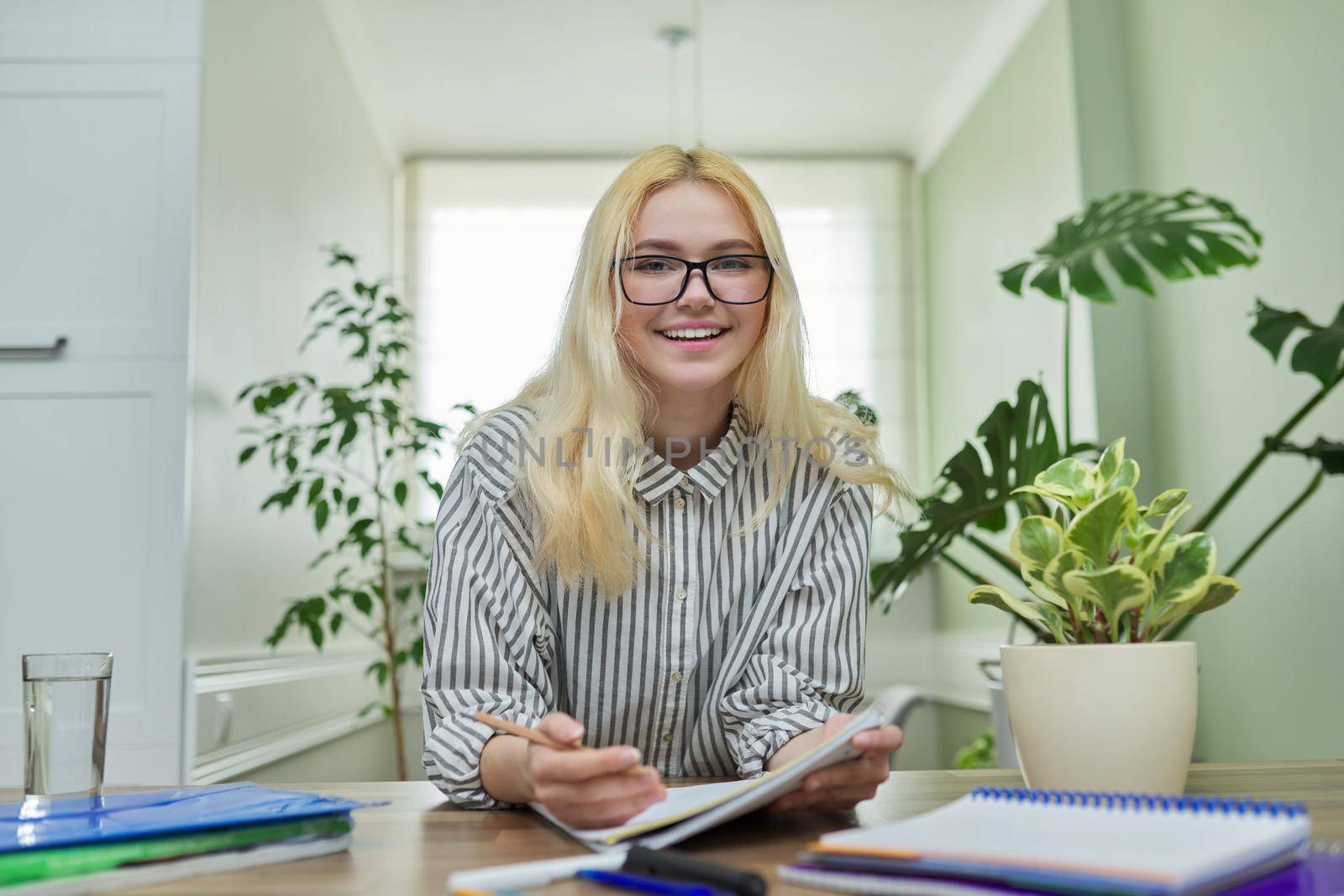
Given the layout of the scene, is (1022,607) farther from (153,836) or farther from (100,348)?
(100,348)

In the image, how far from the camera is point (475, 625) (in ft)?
3.67

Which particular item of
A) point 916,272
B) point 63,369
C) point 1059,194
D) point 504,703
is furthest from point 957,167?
point 504,703

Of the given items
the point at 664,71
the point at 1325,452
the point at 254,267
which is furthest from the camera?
the point at 664,71

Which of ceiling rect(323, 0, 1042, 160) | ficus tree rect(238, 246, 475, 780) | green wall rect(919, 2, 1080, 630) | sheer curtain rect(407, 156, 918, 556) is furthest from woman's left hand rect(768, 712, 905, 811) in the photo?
sheer curtain rect(407, 156, 918, 556)

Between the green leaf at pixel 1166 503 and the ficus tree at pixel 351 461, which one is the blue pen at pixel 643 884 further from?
the ficus tree at pixel 351 461

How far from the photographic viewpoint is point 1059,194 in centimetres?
343

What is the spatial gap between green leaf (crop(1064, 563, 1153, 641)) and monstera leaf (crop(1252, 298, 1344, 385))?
0.98m

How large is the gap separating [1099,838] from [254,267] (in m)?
2.66

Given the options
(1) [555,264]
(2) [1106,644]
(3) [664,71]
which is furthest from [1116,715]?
(1) [555,264]

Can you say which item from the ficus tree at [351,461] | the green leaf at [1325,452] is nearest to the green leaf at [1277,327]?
the green leaf at [1325,452]

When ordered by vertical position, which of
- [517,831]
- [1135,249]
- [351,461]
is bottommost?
[517,831]

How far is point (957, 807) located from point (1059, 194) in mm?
3026

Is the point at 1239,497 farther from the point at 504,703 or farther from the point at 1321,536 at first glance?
the point at 504,703

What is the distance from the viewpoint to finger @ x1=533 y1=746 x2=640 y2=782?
76 cm
